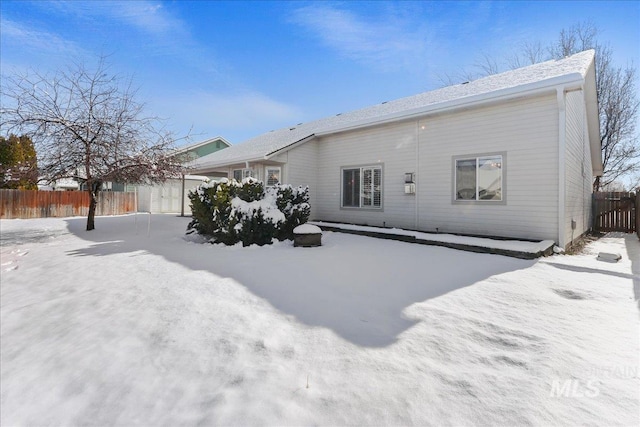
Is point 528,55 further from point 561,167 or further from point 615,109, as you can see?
point 561,167

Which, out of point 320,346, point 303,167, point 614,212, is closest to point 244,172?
point 303,167

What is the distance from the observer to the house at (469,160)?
6598 mm

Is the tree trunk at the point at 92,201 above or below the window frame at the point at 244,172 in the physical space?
below

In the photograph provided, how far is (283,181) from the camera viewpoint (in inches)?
429

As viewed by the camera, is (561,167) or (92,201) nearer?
(561,167)

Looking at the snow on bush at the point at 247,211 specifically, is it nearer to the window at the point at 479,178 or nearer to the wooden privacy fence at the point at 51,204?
the window at the point at 479,178

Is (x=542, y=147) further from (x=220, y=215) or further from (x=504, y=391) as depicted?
(x=220, y=215)

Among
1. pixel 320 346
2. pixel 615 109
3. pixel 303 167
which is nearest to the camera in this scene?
pixel 320 346

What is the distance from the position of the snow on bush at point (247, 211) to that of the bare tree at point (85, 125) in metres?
3.05

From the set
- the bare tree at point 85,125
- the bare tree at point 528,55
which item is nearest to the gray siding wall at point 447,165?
the bare tree at point 85,125

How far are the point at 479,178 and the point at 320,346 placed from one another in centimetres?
683

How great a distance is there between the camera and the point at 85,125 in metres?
8.62

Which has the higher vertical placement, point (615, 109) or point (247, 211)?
point (615, 109)

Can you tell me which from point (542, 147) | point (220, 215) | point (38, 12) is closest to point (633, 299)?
point (542, 147)
